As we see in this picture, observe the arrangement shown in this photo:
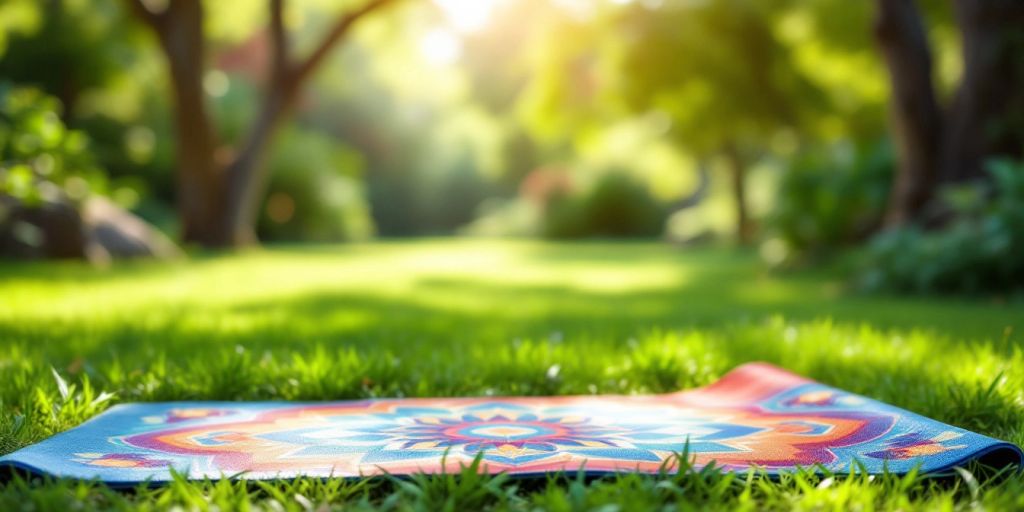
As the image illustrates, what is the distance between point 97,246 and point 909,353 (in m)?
7.68

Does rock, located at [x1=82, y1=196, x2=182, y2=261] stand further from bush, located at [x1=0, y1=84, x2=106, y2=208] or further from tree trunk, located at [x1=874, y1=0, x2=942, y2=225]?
tree trunk, located at [x1=874, y1=0, x2=942, y2=225]

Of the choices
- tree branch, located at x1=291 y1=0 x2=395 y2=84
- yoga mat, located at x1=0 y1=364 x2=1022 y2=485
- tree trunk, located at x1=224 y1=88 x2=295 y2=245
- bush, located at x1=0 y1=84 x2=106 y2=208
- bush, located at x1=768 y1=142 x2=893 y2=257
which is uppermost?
tree branch, located at x1=291 y1=0 x2=395 y2=84

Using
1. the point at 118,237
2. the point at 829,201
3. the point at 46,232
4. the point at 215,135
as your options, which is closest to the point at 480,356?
the point at 829,201

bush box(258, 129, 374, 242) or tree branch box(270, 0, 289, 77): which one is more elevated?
tree branch box(270, 0, 289, 77)

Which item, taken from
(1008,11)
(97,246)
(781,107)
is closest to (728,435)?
(1008,11)

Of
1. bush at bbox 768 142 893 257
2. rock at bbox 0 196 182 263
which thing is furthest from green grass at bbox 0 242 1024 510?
bush at bbox 768 142 893 257

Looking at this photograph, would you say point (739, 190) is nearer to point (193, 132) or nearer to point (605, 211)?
point (605, 211)

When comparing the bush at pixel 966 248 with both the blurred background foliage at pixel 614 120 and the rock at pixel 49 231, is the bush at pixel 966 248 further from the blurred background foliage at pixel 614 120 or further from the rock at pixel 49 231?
the rock at pixel 49 231

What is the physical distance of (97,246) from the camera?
8.28m

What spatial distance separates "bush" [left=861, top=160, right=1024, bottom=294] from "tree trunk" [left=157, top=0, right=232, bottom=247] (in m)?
7.95

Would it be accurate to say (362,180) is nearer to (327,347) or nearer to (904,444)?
(327,347)

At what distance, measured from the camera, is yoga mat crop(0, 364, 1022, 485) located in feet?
4.99

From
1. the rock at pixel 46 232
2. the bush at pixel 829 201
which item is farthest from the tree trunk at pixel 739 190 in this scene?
the rock at pixel 46 232

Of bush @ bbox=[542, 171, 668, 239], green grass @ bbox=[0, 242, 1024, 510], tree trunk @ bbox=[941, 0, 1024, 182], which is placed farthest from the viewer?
bush @ bbox=[542, 171, 668, 239]
